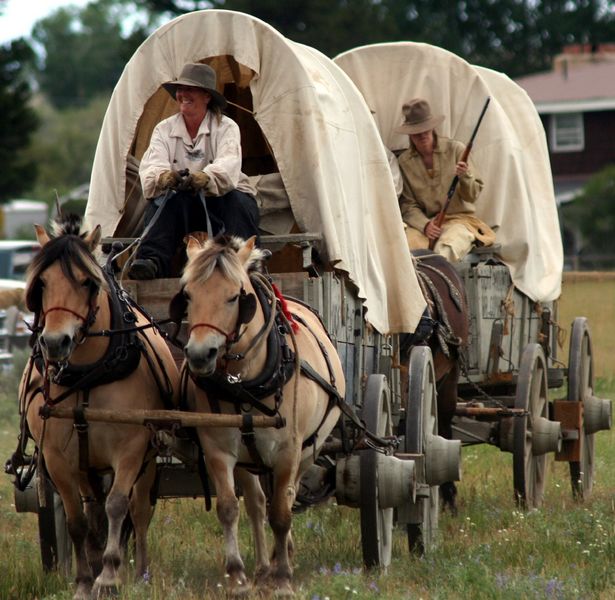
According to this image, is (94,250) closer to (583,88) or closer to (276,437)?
(276,437)

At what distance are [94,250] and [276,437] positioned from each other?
1198mm

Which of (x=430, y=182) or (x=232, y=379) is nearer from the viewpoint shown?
(x=232, y=379)

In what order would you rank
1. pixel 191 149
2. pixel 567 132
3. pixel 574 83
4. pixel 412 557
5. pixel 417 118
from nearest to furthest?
pixel 191 149
pixel 412 557
pixel 417 118
pixel 567 132
pixel 574 83

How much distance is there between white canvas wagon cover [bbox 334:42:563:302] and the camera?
36.6 feet

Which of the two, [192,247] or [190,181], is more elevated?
[190,181]

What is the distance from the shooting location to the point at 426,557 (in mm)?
7883

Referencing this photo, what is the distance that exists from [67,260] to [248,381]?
0.98 m

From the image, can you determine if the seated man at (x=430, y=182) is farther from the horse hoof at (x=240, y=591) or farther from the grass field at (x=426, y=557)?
the horse hoof at (x=240, y=591)

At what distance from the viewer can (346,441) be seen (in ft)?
24.6

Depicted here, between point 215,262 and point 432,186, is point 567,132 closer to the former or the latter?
point 432,186

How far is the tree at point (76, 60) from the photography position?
10988 cm

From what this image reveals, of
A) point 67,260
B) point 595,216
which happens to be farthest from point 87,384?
point 595,216

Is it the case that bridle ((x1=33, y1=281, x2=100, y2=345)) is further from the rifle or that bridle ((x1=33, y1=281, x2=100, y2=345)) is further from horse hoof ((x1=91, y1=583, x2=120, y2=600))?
the rifle

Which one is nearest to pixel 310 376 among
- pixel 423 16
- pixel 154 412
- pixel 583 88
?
pixel 154 412
